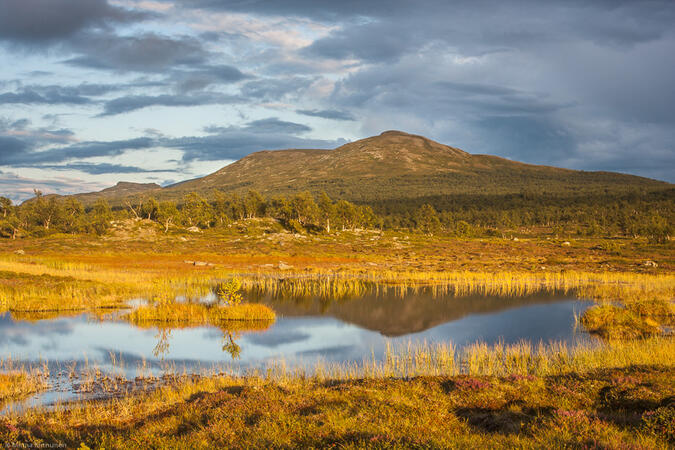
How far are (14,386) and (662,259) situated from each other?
82.3 metres

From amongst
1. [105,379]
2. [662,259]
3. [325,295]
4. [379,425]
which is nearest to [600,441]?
[379,425]

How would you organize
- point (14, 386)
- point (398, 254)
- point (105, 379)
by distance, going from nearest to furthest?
point (14, 386)
point (105, 379)
point (398, 254)

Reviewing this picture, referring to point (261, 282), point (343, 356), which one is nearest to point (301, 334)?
point (343, 356)

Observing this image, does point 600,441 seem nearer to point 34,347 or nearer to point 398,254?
point 34,347

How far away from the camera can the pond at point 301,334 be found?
22.8 meters

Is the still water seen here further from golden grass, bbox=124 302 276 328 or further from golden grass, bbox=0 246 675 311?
golden grass, bbox=0 246 675 311

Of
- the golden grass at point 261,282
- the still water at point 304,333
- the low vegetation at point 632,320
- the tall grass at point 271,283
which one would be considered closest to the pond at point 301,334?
the still water at point 304,333

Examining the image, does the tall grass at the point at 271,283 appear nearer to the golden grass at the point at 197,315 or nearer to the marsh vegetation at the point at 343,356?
the marsh vegetation at the point at 343,356

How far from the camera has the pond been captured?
74.8 feet

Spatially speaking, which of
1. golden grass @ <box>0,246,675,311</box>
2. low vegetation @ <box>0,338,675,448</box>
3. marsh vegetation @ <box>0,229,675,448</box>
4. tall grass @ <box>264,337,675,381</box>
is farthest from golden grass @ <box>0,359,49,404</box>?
golden grass @ <box>0,246,675,311</box>

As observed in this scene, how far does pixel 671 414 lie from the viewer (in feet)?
34.4

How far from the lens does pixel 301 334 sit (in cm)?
2959

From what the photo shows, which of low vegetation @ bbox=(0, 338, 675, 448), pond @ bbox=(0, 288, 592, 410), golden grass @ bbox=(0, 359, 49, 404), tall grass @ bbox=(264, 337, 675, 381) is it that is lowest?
pond @ bbox=(0, 288, 592, 410)

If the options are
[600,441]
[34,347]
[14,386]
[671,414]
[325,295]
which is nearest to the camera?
[600,441]
